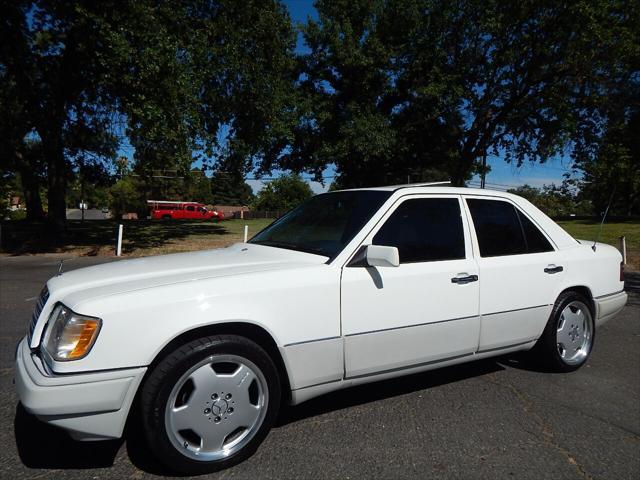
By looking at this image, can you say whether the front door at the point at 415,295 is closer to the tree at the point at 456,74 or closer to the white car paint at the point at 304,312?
the white car paint at the point at 304,312

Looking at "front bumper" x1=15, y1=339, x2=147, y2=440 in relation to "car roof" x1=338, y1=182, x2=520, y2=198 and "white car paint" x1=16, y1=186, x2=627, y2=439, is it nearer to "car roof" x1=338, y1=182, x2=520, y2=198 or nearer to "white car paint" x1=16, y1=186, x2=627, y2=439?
"white car paint" x1=16, y1=186, x2=627, y2=439

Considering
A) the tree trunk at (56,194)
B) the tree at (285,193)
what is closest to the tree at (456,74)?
the tree trunk at (56,194)

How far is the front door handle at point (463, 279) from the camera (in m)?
3.12

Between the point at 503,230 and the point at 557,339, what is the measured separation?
1107 mm

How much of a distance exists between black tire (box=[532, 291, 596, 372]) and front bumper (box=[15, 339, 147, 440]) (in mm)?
3200

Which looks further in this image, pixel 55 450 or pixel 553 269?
pixel 553 269

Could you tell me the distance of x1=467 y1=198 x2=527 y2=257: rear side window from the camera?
3441 millimetres

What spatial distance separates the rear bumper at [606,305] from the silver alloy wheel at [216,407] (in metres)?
3.30

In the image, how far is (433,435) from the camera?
9.21 ft

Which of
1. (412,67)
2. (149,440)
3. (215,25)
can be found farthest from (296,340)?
(412,67)

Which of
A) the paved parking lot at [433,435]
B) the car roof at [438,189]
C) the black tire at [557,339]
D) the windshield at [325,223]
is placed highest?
the car roof at [438,189]

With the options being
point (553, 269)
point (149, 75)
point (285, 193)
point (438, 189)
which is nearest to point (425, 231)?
point (438, 189)

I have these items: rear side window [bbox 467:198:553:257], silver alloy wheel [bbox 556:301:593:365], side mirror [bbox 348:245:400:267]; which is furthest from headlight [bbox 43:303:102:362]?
silver alloy wheel [bbox 556:301:593:365]

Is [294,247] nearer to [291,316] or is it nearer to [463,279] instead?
[291,316]
